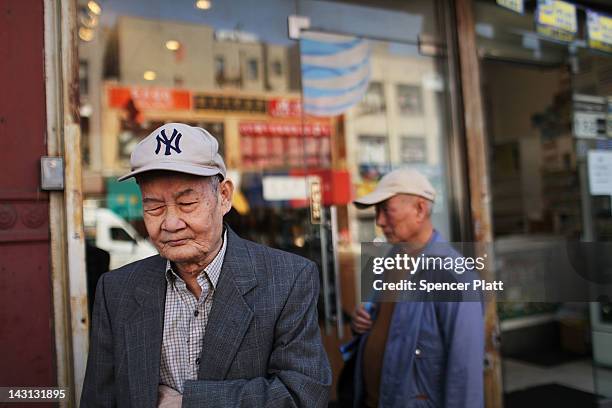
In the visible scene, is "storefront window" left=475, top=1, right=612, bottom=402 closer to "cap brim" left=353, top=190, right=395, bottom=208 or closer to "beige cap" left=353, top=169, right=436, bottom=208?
"beige cap" left=353, top=169, right=436, bottom=208

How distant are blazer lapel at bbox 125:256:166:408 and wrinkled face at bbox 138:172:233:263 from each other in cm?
17

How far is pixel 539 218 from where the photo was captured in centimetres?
738

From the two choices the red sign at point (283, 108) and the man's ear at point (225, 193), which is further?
the red sign at point (283, 108)

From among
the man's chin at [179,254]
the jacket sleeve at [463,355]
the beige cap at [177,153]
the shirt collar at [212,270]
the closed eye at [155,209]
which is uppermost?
the beige cap at [177,153]

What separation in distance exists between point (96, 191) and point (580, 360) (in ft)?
16.8

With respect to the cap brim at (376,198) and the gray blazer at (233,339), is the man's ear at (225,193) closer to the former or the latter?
the gray blazer at (233,339)

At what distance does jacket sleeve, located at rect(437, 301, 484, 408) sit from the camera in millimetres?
2467

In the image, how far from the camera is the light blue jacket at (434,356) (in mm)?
2479

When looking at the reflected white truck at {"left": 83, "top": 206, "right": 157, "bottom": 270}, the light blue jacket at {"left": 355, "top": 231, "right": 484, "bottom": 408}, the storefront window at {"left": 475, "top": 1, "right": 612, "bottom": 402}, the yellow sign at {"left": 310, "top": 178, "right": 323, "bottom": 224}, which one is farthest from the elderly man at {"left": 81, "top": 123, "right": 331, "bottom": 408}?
the reflected white truck at {"left": 83, "top": 206, "right": 157, "bottom": 270}

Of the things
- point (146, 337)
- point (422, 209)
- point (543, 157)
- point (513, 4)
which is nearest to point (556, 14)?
point (513, 4)

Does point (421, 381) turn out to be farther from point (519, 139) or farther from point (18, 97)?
point (519, 139)

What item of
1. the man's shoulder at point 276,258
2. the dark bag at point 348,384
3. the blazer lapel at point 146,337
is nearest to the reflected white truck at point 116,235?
the dark bag at point 348,384

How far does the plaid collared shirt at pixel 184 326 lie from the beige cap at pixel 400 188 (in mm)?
1245

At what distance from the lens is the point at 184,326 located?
1837 millimetres
